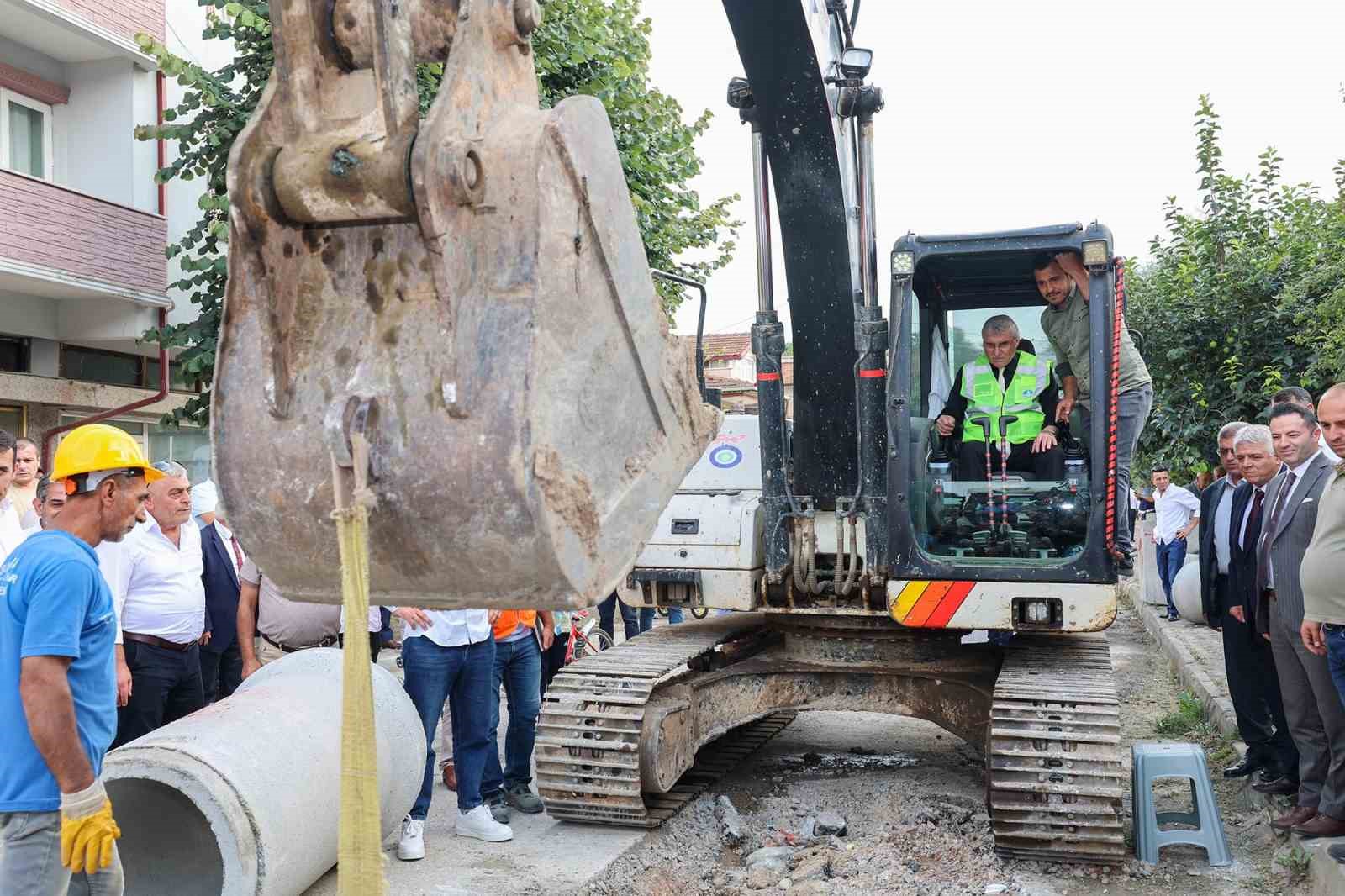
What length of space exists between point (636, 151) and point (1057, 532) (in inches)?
271

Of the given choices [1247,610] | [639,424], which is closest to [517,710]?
[1247,610]

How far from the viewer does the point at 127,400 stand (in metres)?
13.5

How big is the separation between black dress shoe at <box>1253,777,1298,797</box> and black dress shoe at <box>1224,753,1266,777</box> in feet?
0.95

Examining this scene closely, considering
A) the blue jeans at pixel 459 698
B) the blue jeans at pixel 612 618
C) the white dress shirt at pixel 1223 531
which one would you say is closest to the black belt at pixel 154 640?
the blue jeans at pixel 459 698

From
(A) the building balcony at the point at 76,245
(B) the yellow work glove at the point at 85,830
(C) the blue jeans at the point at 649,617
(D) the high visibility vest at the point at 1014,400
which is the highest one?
(A) the building balcony at the point at 76,245

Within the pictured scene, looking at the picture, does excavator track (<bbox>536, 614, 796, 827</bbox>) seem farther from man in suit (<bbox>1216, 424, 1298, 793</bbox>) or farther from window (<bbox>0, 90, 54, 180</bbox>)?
window (<bbox>0, 90, 54, 180</bbox>)

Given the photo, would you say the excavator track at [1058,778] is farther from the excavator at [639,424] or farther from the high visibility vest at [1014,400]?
the high visibility vest at [1014,400]

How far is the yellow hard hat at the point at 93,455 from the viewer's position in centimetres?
370

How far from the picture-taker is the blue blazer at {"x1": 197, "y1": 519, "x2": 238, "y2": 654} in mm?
6852

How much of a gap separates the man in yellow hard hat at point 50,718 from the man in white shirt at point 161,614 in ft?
7.67

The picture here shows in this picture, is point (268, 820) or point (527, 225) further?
point (268, 820)

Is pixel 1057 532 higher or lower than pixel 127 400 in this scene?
lower

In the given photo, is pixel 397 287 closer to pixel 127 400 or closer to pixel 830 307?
pixel 830 307

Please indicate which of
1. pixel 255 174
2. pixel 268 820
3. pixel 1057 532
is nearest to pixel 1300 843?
pixel 1057 532
